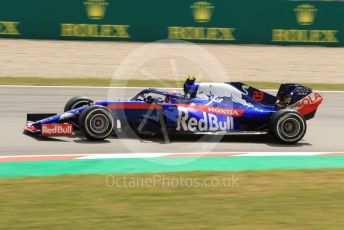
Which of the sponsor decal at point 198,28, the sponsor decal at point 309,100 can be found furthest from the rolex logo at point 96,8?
A: the sponsor decal at point 309,100

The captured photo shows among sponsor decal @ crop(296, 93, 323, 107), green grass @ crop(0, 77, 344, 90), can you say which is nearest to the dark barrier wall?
green grass @ crop(0, 77, 344, 90)

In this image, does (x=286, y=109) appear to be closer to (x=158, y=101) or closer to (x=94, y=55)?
(x=158, y=101)

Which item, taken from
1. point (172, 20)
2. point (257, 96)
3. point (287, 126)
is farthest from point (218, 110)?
point (172, 20)

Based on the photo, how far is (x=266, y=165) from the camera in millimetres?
9406

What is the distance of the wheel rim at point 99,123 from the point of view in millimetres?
10219

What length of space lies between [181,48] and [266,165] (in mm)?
16138

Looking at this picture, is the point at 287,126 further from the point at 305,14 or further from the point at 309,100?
the point at 305,14

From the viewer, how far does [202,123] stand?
1056cm

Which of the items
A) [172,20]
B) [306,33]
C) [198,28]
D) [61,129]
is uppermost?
[172,20]

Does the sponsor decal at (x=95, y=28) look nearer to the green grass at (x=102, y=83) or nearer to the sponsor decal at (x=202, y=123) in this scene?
the green grass at (x=102, y=83)

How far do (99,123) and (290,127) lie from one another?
3.22m

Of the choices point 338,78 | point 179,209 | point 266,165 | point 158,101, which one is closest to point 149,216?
point 179,209

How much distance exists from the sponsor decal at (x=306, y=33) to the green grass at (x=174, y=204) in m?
18.0

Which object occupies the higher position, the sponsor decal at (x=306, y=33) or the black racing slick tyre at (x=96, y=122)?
the sponsor decal at (x=306, y=33)
